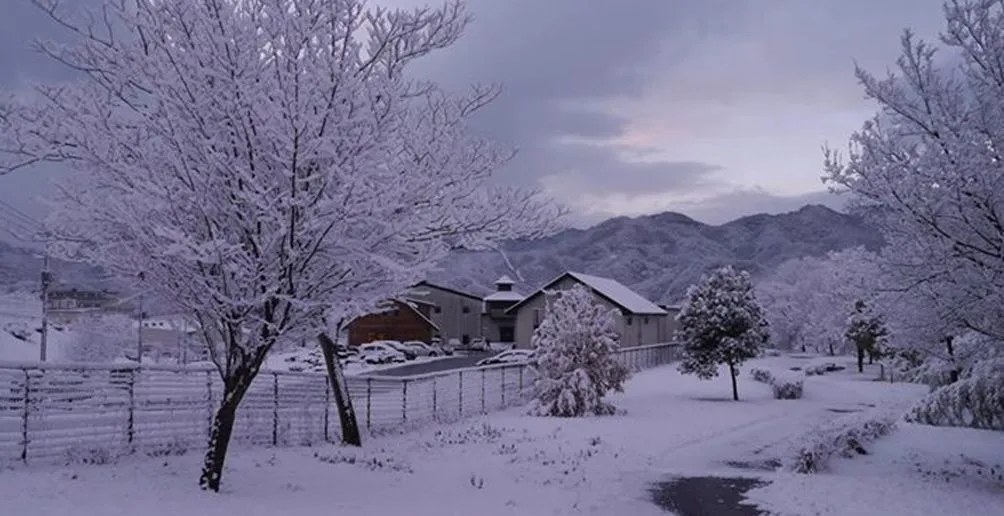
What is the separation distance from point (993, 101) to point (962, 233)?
180 centimetres

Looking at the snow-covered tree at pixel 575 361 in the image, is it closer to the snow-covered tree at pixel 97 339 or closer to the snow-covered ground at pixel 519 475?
the snow-covered ground at pixel 519 475

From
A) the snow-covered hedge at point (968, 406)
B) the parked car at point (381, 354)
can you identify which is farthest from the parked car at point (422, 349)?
the snow-covered hedge at point (968, 406)

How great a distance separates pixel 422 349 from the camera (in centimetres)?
6375

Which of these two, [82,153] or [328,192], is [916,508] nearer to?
[328,192]

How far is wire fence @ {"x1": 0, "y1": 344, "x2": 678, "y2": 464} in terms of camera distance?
420 inches

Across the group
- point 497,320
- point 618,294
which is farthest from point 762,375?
point 497,320

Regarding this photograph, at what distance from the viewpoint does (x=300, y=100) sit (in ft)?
29.4

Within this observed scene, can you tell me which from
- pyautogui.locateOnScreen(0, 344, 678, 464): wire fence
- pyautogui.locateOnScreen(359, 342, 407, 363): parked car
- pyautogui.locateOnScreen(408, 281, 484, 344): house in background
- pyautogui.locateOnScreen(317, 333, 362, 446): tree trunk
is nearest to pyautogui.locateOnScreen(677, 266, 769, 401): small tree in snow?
pyautogui.locateOnScreen(0, 344, 678, 464): wire fence

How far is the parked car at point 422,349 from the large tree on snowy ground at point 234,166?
167ft

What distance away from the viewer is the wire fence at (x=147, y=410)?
10.7 m

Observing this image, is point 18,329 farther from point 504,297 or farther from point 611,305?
point 504,297

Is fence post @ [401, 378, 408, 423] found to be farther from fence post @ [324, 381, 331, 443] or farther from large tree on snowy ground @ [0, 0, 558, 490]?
large tree on snowy ground @ [0, 0, 558, 490]

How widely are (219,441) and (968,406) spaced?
18.9 metres

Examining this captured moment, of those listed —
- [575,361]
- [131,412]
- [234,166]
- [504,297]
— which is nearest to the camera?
[234,166]
